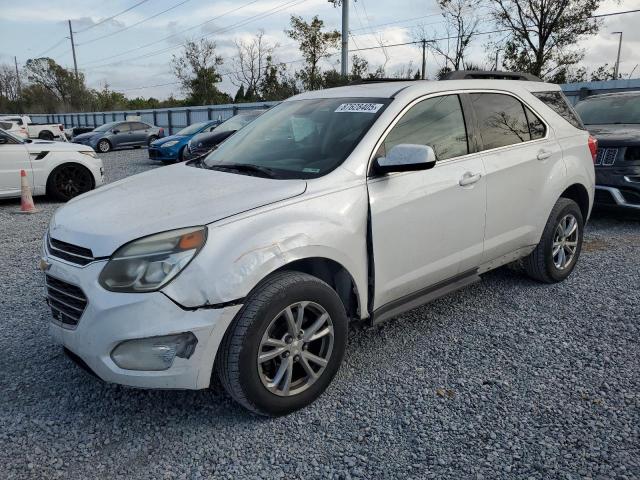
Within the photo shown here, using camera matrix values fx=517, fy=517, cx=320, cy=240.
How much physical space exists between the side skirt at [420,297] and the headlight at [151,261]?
1.24 metres

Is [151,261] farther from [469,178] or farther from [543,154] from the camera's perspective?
[543,154]

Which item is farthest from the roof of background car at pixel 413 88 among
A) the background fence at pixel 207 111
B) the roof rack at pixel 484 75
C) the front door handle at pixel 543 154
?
the background fence at pixel 207 111

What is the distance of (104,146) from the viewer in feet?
72.2

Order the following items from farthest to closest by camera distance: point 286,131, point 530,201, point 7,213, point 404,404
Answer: point 7,213 < point 530,201 < point 286,131 < point 404,404

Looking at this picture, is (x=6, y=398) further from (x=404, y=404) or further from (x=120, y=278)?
(x=404, y=404)

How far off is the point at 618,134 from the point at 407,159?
5.17 meters

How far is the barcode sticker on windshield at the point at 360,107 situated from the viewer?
10.7 feet

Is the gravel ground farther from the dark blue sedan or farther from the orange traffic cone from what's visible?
the dark blue sedan

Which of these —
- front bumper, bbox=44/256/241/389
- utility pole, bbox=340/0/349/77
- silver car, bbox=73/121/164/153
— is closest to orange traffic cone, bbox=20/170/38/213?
front bumper, bbox=44/256/241/389

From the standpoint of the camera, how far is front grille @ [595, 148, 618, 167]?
21.4ft

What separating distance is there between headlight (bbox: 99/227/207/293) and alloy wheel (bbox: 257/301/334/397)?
0.54 m

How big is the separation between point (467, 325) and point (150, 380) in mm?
2335

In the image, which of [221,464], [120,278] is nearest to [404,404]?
[221,464]

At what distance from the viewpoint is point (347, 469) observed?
7.71 ft
